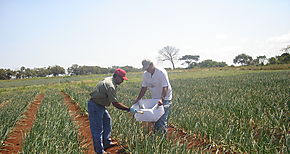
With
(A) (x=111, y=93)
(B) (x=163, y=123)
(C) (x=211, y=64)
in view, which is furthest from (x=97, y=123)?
(C) (x=211, y=64)

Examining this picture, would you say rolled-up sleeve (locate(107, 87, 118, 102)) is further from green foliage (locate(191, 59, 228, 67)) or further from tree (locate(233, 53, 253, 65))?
tree (locate(233, 53, 253, 65))

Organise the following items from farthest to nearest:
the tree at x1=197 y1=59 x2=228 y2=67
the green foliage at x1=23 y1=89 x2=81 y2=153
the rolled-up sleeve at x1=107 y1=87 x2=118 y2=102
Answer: the tree at x1=197 y1=59 x2=228 y2=67
the rolled-up sleeve at x1=107 y1=87 x2=118 y2=102
the green foliage at x1=23 y1=89 x2=81 y2=153

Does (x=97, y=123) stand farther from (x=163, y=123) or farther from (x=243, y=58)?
(x=243, y=58)

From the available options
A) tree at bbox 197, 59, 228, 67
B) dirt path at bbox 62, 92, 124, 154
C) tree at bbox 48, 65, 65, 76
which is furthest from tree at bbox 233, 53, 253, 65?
dirt path at bbox 62, 92, 124, 154

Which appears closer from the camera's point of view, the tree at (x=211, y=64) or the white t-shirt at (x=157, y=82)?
the white t-shirt at (x=157, y=82)

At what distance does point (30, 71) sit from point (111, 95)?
89.3 metres

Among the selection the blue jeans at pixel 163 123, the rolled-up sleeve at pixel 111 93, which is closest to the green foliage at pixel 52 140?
the rolled-up sleeve at pixel 111 93

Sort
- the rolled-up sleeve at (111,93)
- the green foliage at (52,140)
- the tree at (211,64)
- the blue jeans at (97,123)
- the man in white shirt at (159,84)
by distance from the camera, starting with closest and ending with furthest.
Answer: the green foliage at (52,140) < the rolled-up sleeve at (111,93) < the blue jeans at (97,123) < the man in white shirt at (159,84) < the tree at (211,64)

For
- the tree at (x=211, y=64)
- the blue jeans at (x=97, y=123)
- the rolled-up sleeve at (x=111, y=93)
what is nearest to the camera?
the rolled-up sleeve at (x=111, y=93)

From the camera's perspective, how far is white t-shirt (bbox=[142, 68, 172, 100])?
13.3 ft

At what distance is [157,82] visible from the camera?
4.16 m

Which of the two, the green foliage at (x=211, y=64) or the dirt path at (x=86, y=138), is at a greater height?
the green foliage at (x=211, y=64)

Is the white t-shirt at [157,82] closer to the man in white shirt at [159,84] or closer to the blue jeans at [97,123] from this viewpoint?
the man in white shirt at [159,84]

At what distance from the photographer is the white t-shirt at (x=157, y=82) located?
13.3 ft
